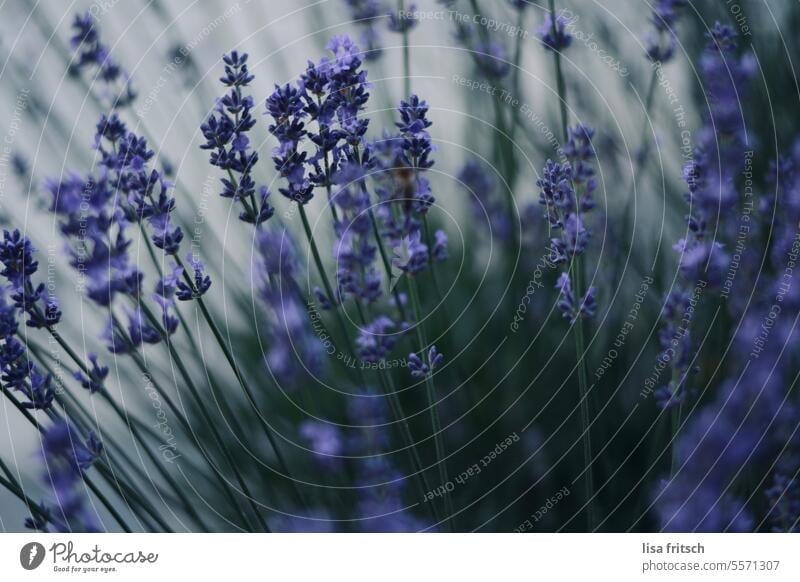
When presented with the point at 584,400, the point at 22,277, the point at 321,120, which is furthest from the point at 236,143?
the point at 584,400

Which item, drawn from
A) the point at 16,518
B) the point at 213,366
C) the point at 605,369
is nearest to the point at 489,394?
the point at 605,369

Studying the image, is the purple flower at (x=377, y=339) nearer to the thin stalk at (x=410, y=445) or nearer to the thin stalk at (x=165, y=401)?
the thin stalk at (x=410, y=445)

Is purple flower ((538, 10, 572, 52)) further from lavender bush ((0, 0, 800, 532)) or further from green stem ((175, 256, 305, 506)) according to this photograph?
green stem ((175, 256, 305, 506))

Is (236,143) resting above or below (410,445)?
above

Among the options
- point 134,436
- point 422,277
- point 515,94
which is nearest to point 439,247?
point 422,277

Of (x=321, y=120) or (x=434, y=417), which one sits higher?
(x=321, y=120)

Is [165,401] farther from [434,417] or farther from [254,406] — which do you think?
[434,417]

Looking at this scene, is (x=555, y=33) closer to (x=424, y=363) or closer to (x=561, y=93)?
(x=561, y=93)

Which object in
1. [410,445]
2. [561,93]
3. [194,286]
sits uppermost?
[561,93]

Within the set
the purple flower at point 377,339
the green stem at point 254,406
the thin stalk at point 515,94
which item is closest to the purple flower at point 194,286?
the green stem at point 254,406

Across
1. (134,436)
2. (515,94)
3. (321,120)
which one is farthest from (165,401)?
(515,94)
